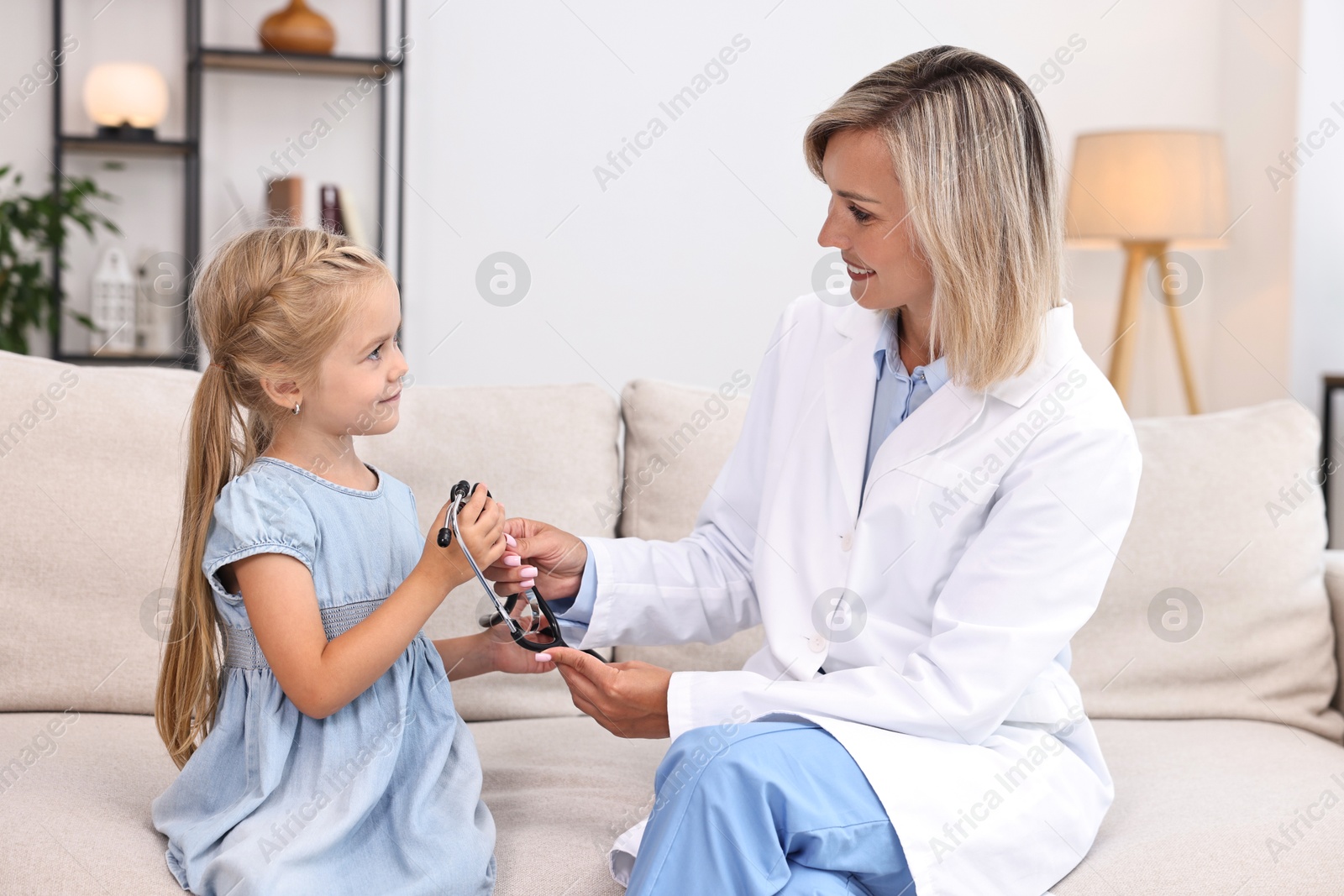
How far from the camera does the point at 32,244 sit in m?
2.92

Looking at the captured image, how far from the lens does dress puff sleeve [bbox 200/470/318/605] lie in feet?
3.66

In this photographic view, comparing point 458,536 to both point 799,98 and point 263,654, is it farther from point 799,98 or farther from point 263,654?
point 799,98

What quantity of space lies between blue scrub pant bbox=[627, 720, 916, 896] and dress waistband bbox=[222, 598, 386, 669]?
14.3 inches

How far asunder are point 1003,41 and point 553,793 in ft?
8.61

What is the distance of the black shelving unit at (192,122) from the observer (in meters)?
2.85

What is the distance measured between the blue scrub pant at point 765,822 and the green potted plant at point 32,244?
2340 mm

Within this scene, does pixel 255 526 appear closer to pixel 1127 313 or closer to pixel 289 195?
pixel 289 195

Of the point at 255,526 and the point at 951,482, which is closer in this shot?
the point at 255,526

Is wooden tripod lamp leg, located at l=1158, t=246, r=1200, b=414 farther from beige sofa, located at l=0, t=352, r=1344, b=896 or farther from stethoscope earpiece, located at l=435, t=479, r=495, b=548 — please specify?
stethoscope earpiece, located at l=435, t=479, r=495, b=548

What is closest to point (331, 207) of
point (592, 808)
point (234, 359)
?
point (234, 359)

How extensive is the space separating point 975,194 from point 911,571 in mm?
409

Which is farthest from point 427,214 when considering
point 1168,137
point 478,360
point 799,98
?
point 1168,137

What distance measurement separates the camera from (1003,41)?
10.5 feet

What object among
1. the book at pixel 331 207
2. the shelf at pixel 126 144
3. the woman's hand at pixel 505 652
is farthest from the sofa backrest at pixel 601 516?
the shelf at pixel 126 144
